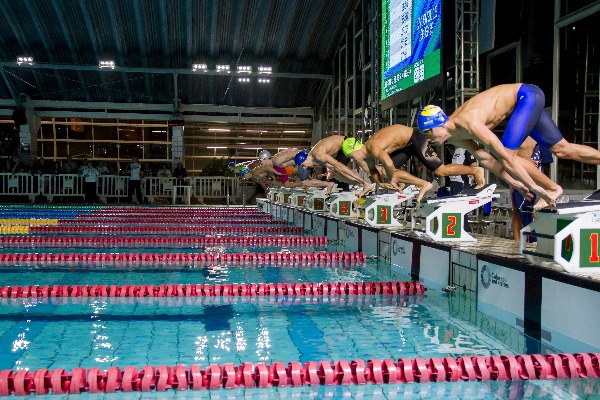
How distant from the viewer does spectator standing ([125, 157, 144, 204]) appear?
→ 59.0ft

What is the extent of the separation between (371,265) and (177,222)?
5866 mm

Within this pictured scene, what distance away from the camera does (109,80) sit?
66.7ft

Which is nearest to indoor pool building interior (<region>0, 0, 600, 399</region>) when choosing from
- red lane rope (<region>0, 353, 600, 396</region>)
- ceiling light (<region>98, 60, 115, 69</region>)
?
red lane rope (<region>0, 353, 600, 396</region>)

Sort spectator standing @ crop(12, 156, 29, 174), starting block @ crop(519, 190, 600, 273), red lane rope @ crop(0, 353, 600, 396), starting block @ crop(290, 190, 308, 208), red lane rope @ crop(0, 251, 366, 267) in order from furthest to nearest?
spectator standing @ crop(12, 156, 29, 174), starting block @ crop(290, 190, 308, 208), red lane rope @ crop(0, 251, 366, 267), starting block @ crop(519, 190, 600, 273), red lane rope @ crop(0, 353, 600, 396)

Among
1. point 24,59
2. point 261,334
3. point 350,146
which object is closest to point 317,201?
point 350,146

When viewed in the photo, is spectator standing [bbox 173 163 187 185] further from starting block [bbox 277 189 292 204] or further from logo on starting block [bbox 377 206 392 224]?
logo on starting block [bbox 377 206 392 224]

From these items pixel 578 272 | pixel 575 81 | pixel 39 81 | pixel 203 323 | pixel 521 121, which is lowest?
pixel 203 323

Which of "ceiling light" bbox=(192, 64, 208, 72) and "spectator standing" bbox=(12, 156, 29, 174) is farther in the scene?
"ceiling light" bbox=(192, 64, 208, 72)

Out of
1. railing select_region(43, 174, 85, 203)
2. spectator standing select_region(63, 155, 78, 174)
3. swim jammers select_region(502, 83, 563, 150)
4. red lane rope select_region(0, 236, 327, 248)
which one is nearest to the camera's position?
swim jammers select_region(502, 83, 563, 150)

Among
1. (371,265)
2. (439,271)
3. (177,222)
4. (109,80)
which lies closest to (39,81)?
(109,80)

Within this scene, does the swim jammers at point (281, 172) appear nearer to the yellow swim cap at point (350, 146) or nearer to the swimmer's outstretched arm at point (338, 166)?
the swimmer's outstretched arm at point (338, 166)

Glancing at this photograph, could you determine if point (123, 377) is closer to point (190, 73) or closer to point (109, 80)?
point (190, 73)

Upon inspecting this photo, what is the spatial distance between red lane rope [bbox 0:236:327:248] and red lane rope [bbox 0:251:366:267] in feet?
5.48

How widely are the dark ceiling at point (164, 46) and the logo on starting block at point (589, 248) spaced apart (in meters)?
13.8
